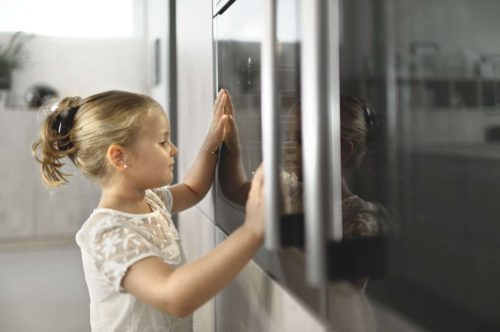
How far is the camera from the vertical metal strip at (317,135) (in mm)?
393

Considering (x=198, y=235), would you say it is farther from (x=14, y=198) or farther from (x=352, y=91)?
(x=352, y=91)

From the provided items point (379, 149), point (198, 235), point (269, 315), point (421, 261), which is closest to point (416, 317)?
point (421, 261)

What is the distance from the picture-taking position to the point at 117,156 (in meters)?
0.90

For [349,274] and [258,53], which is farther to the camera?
[258,53]

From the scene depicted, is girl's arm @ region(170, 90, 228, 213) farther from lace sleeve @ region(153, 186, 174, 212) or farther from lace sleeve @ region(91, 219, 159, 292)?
lace sleeve @ region(91, 219, 159, 292)

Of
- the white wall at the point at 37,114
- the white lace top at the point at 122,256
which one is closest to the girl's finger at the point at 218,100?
the white lace top at the point at 122,256

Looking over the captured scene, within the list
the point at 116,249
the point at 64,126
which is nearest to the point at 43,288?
the point at 64,126

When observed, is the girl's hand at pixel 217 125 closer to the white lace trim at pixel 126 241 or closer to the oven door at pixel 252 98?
the oven door at pixel 252 98

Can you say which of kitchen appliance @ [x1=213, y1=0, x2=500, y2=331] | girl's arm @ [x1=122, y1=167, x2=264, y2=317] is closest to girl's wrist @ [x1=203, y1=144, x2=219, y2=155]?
girl's arm @ [x1=122, y1=167, x2=264, y2=317]

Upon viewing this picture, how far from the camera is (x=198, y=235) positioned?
1312mm

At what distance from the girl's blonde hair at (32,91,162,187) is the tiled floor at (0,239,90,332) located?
58 centimetres

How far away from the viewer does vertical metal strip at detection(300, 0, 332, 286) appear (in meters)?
0.39

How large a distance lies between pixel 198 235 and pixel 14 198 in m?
0.55

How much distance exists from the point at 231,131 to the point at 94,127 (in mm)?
245
